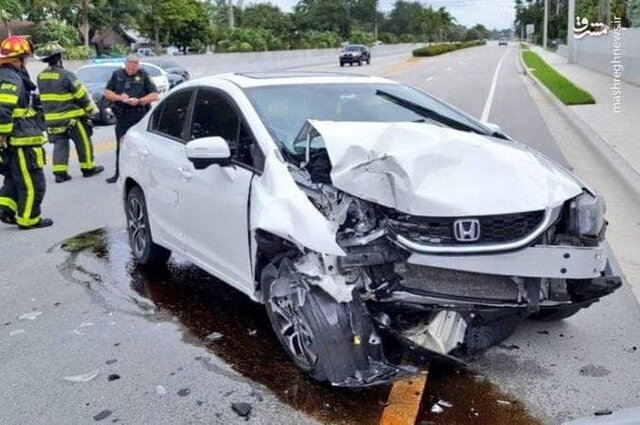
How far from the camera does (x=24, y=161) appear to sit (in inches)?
311

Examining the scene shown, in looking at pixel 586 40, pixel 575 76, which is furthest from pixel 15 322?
pixel 586 40

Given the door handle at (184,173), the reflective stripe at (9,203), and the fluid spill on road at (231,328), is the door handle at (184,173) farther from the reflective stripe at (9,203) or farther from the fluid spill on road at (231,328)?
the reflective stripe at (9,203)

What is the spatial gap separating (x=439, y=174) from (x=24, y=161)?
5648 mm

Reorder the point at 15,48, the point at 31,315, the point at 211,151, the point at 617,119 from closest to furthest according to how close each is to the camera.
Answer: the point at 211,151, the point at 31,315, the point at 15,48, the point at 617,119

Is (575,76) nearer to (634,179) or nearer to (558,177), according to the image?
(634,179)

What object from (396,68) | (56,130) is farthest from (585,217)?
(396,68)

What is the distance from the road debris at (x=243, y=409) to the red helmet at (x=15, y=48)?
17.6 ft

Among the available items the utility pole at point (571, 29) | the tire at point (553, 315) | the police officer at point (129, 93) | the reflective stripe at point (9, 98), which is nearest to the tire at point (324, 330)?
the tire at point (553, 315)

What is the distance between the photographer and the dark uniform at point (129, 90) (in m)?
10.3

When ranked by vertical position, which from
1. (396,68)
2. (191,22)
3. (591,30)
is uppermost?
(191,22)

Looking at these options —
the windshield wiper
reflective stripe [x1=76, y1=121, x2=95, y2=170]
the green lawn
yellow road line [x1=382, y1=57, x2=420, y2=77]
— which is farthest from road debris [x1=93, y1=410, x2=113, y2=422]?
yellow road line [x1=382, y1=57, x2=420, y2=77]

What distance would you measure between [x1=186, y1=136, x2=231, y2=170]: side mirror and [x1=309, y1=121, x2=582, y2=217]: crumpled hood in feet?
2.23

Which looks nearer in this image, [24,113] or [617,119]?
[24,113]

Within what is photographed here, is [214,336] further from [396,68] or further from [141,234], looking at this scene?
[396,68]
